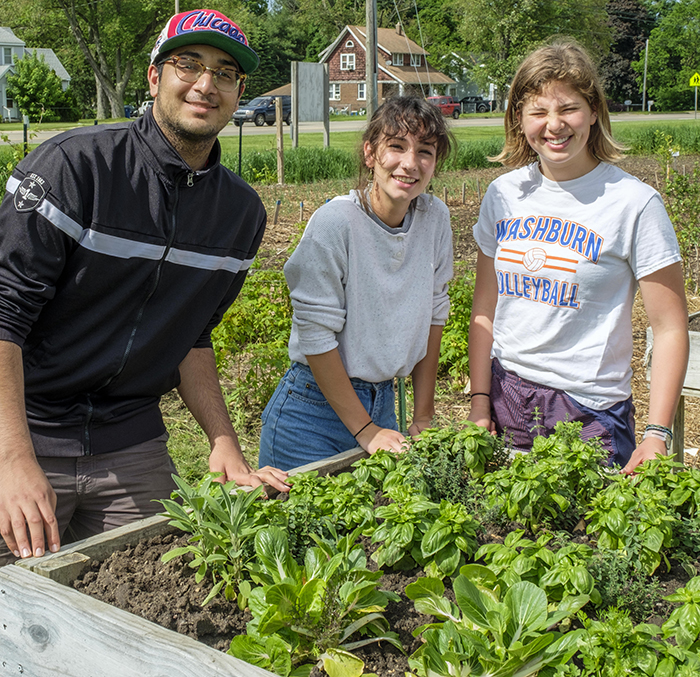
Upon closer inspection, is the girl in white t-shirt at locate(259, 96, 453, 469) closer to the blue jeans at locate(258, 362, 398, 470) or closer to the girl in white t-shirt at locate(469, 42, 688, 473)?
the blue jeans at locate(258, 362, 398, 470)

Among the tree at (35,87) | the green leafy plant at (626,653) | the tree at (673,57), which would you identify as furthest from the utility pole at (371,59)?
the tree at (673,57)

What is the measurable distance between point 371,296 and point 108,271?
0.74 meters

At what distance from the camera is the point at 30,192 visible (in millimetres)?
1855

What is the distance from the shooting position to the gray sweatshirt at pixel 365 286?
7.09ft

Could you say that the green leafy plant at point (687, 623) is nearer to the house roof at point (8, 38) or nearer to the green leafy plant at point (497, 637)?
the green leafy plant at point (497, 637)

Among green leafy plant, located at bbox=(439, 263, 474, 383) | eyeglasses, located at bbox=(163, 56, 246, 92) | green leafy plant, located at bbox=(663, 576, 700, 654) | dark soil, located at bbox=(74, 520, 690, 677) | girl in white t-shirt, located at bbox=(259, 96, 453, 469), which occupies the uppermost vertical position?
eyeglasses, located at bbox=(163, 56, 246, 92)

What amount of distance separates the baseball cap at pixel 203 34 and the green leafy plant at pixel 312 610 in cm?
134

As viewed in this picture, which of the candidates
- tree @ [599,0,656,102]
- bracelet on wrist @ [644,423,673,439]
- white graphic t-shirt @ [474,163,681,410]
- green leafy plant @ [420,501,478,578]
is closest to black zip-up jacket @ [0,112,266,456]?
white graphic t-shirt @ [474,163,681,410]

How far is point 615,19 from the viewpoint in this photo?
203 ft

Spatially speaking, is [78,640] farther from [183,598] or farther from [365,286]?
[365,286]

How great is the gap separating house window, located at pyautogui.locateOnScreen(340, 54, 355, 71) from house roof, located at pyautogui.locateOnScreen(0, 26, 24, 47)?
2543 cm

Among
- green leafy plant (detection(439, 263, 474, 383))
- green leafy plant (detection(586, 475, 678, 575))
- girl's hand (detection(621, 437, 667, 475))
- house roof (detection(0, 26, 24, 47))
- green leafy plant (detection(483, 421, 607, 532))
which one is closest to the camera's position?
green leafy plant (detection(586, 475, 678, 575))

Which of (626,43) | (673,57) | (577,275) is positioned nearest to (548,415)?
(577,275)

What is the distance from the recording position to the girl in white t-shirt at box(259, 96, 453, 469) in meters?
2.17
